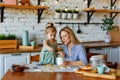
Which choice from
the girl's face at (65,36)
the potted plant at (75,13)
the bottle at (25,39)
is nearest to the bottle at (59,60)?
the girl's face at (65,36)

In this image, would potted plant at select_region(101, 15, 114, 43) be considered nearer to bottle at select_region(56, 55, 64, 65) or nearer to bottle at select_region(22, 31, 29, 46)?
bottle at select_region(22, 31, 29, 46)

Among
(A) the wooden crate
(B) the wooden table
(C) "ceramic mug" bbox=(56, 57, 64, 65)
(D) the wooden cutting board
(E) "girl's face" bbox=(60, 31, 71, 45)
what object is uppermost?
(E) "girl's face" bbox=(60, 31, 71, 45)

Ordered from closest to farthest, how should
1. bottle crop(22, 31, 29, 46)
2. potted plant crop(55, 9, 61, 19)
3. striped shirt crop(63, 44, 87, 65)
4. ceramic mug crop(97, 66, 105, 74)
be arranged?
ceramic mug crop(97, 66, 105, 74) < striped shirt crop(63, 44, 87, 65) < bottle crop(22, 31, 29, 46) < potted plant crop(55, 9, 61, 19)

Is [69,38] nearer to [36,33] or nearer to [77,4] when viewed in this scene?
[36,33]

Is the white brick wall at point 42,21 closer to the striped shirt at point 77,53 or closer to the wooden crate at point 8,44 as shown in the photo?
the wooden crate at point 8,44

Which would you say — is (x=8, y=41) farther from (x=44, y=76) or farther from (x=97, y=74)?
(x=97, y=74)

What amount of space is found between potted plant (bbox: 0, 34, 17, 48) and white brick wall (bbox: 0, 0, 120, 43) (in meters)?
0.31

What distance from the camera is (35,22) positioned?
4715 millimetres

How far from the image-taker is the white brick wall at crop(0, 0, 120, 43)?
4520mm

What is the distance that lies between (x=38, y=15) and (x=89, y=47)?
113cm

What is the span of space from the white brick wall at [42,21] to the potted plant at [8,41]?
0.31 metres

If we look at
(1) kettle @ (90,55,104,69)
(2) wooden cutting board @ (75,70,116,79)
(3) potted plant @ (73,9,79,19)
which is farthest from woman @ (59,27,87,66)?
(3) potted plant @ (73,9,79,19)

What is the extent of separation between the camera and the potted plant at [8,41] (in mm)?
4082

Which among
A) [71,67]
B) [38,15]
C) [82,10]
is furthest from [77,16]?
[71,67]
